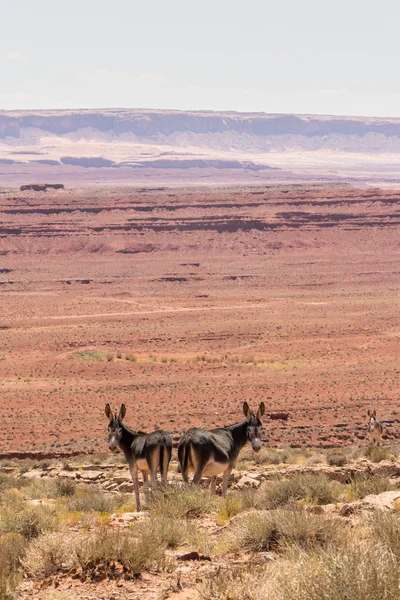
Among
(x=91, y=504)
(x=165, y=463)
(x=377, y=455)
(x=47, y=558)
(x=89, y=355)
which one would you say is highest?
(x=47, y=558)

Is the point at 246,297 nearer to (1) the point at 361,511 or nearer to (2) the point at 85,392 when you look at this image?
(2) the point at 85,392

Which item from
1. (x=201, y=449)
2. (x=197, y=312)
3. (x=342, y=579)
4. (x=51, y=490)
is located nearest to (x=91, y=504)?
(x=201, y=449)

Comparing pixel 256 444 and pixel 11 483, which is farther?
pixel 11 483

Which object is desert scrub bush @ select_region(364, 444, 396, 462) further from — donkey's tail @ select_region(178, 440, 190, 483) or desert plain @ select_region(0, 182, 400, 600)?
donkey's tail @ select_region(178, 440, 190, 483)

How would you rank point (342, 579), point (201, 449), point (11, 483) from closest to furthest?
point (342, 579)
point (201, 449)
point (11, 483)

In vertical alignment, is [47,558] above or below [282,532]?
below

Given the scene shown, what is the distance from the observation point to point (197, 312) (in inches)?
2511

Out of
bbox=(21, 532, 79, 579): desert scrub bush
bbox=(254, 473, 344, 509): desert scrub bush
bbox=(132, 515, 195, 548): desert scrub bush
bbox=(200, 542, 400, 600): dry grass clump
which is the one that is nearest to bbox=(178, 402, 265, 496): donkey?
bbox=(254, 473, 344, 509): desert scrub bush

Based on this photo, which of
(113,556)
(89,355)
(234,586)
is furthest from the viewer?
(89,355)

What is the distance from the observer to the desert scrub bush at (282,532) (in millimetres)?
8094

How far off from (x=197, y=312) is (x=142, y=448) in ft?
169

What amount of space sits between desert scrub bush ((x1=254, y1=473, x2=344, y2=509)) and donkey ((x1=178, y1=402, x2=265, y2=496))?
561 millimetres

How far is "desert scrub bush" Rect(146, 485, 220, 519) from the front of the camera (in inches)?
414

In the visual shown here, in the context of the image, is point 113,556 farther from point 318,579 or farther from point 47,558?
point 318,579
